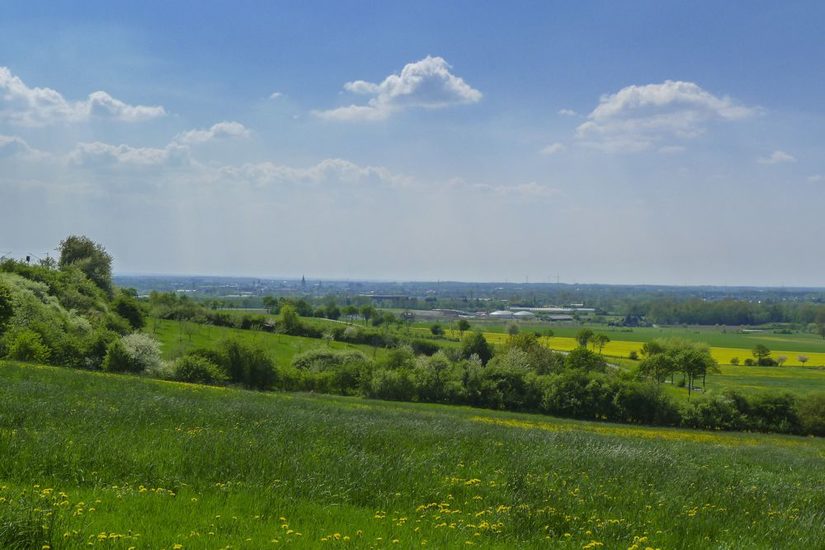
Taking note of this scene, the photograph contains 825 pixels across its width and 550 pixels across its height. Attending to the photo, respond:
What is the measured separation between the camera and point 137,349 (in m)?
52.3

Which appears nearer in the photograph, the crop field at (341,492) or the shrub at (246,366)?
the crop field at (341,492)

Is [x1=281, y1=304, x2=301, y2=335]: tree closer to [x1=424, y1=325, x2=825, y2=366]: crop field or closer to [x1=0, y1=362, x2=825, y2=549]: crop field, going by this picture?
[x1=424, y1=325, x2=825, y2=366]: crop field

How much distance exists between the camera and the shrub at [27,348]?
141 feet

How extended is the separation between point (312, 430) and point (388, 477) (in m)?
4.70

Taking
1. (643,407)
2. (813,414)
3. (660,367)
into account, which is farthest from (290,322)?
(813,414)

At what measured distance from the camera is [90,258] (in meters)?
93.2

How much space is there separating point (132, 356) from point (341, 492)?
47357 mm

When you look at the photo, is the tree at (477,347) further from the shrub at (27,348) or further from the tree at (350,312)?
the tree at (350,312)

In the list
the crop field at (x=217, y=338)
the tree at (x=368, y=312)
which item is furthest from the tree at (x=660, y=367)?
the tree at (x=368, y=312)

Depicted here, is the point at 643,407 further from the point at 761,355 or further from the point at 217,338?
the point at 761,355

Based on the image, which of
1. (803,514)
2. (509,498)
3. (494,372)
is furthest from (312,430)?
(494,372)

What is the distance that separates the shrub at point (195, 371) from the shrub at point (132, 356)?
7.01ft

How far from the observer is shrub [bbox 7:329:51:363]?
4284 cm

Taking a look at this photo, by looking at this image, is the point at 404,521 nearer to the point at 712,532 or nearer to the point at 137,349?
the point at 712,532
